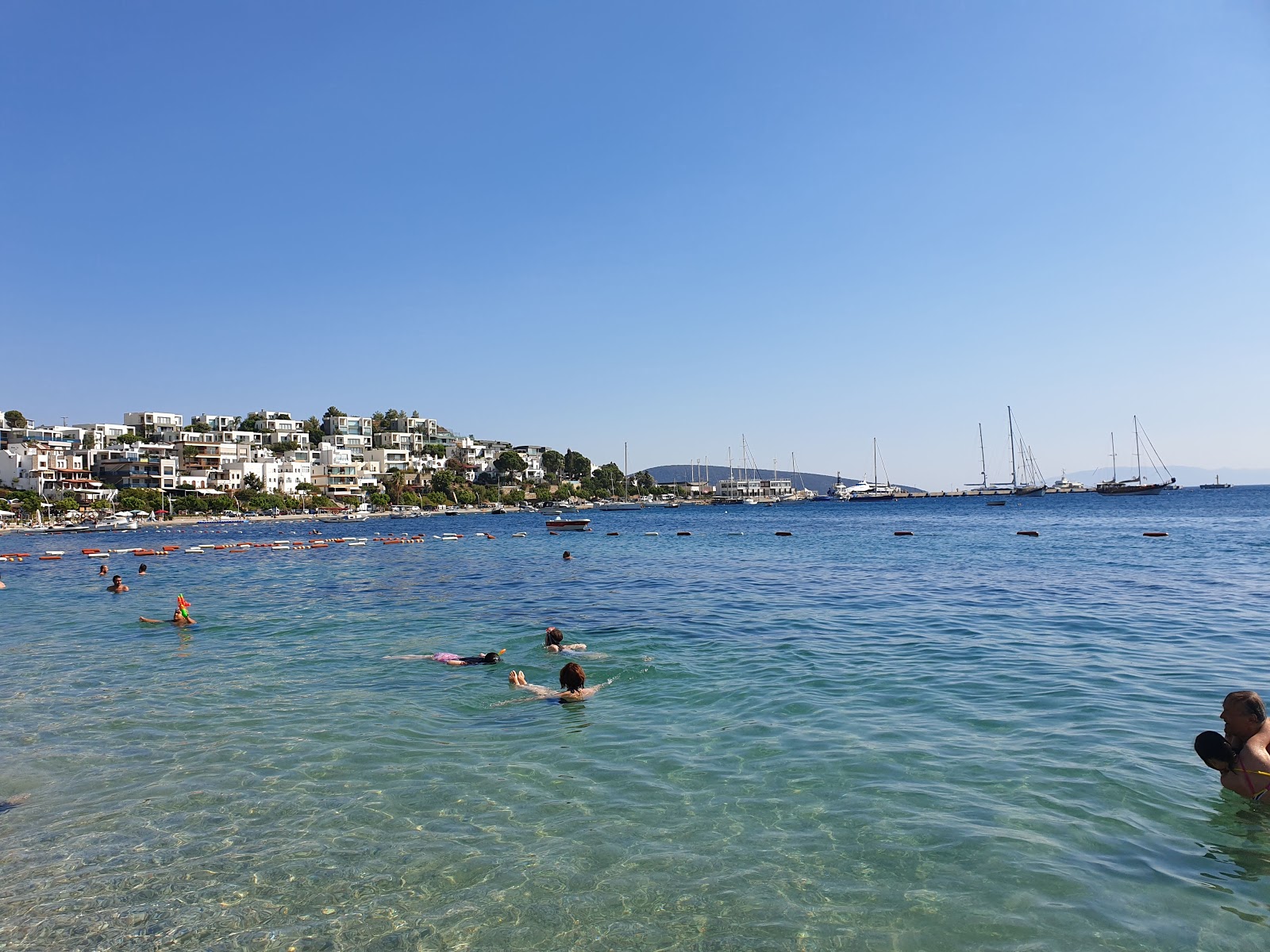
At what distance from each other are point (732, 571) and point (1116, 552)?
2378 cm

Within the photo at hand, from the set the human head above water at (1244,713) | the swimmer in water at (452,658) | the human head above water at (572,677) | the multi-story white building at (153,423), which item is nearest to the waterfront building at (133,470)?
the multi-story white building at (153,423)

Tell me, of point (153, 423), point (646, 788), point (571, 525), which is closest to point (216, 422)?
point (153, 423)

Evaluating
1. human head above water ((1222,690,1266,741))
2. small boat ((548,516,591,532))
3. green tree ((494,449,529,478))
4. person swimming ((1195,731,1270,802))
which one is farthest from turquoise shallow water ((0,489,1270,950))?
green tree ((494,449,529,478))

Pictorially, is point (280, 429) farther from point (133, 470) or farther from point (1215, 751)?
point (1215, 751)

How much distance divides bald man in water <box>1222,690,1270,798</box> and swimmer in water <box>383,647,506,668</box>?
12454 millimetres

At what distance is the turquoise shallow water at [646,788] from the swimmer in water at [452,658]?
0.37m

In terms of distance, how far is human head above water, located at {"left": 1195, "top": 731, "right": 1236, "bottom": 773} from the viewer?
318 inches

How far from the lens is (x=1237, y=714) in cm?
788

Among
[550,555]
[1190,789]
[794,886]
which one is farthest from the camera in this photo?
[550,555]

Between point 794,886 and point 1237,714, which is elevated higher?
point 1237,714

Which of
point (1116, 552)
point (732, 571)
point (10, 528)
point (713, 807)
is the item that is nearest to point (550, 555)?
point (732, 571)

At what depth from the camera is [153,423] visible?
6260 inches

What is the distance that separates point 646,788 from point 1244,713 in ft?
21.0

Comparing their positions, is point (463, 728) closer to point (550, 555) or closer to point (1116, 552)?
point (550, 555)
